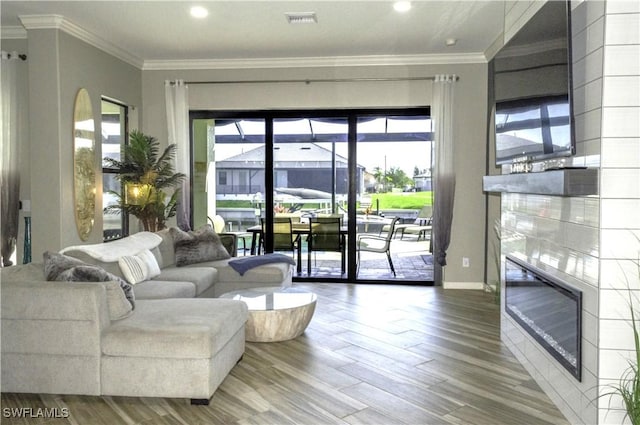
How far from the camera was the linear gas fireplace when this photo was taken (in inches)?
109

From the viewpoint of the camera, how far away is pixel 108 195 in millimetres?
6102

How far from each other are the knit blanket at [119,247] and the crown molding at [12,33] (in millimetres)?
2507

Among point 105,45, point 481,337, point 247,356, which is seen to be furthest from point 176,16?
point 481,337

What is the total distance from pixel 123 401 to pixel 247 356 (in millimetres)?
1014

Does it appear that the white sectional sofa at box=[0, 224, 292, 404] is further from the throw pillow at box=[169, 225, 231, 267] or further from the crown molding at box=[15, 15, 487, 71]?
the crown molding at box=[15, 15, 487, 71]

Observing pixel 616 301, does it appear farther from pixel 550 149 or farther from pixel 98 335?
pixel 98 335

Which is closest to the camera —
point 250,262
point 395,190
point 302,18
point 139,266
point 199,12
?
point 139,266

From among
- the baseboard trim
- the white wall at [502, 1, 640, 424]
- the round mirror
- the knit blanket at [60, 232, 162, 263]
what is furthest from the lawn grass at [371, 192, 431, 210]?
the white wall at [502, 1, 640, 424]

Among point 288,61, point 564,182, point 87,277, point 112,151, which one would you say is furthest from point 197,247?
point 564,182

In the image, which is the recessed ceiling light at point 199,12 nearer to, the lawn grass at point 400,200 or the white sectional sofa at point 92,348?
the white sectional sofa at point 92,348

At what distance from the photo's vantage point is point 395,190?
661 centimetres

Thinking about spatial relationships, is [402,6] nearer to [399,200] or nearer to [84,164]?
[399,200]

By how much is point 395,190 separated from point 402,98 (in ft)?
3.78
